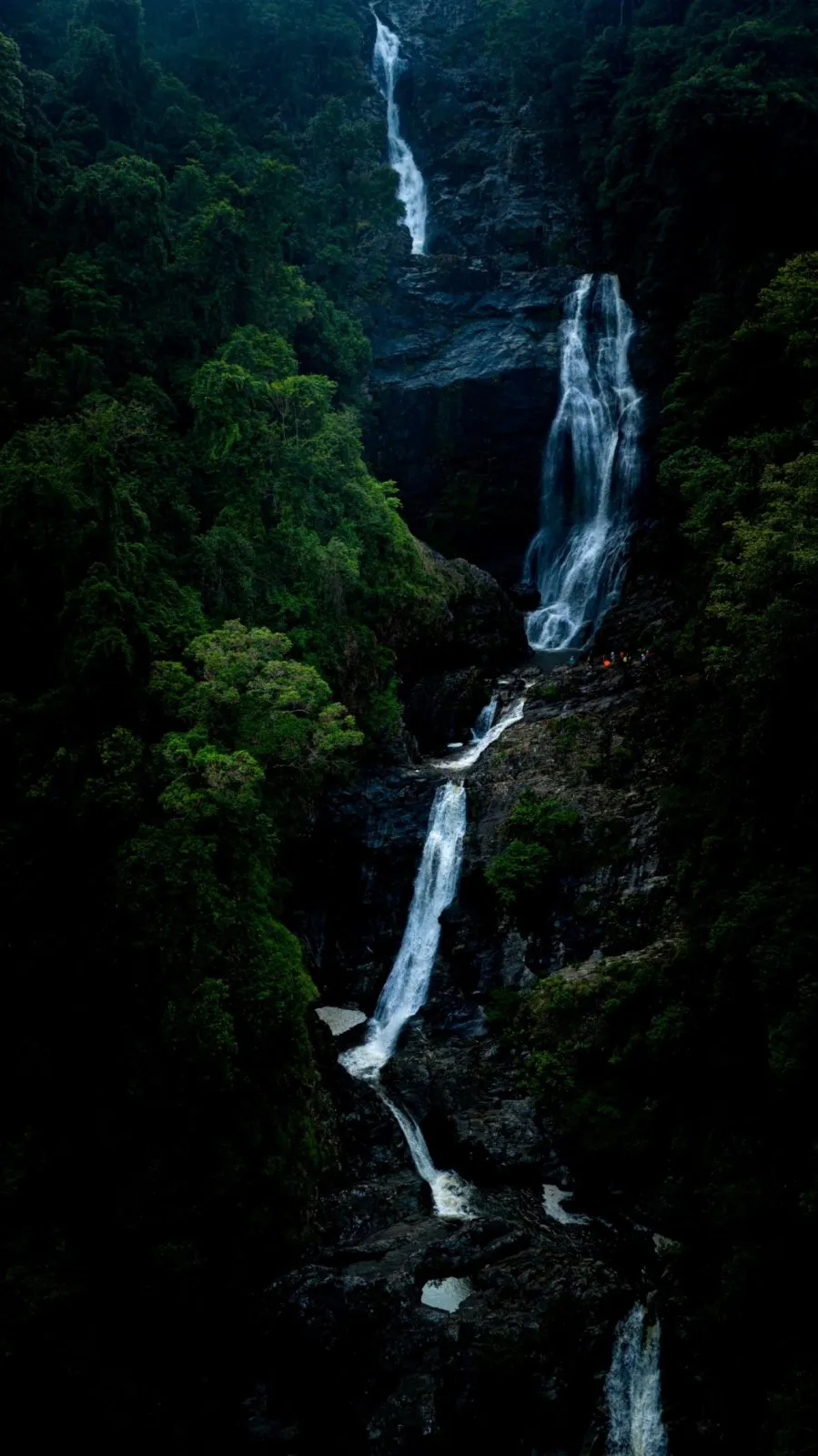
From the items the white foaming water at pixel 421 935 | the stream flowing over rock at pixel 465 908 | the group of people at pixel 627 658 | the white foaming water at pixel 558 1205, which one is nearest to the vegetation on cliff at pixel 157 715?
the stream flowing over rock at pixel 465 908

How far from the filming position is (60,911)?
50.4 feet

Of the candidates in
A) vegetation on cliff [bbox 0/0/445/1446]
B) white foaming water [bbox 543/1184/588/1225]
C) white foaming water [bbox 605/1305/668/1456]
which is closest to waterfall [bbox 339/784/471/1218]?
white foaming water [bbox 543/1184/588/1225]

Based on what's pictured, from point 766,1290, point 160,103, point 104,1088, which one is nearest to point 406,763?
point 104,1088

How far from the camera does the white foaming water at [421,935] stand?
21547mm

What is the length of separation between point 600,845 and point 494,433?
68.0ft

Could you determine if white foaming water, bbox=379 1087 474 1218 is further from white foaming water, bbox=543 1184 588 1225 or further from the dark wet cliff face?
the dark wet cliff face

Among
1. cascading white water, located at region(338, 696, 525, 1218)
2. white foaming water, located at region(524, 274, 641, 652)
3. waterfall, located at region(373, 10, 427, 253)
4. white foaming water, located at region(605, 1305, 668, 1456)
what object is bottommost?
white foaming water, located at region(605, 1305, 668, 1456)

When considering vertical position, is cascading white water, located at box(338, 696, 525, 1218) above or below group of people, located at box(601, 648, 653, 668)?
below

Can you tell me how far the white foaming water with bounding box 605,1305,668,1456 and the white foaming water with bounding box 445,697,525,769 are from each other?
49.7 ft

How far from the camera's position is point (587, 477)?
35156 mm

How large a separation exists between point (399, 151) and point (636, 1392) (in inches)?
1883

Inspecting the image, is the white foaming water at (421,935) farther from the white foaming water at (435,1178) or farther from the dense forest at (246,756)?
the dense forest at (246,756)

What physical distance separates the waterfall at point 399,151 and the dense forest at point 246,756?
13.3 m

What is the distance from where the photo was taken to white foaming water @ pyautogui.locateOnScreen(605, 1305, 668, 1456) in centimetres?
1338
